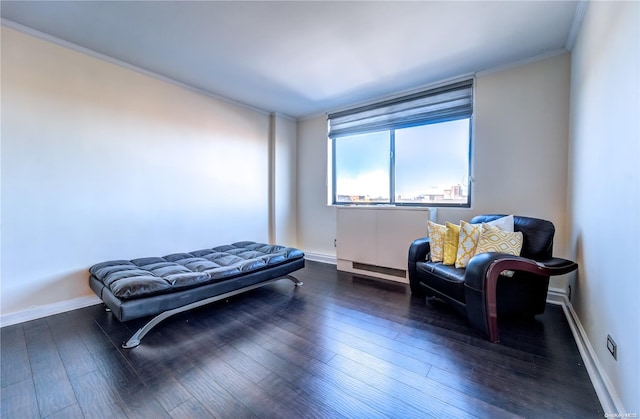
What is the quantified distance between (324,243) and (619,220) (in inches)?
130

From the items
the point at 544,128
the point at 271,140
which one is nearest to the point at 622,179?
the point at 544,128

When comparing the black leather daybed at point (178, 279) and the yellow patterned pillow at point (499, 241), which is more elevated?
the yellow patterned pillow at point (499, 241)

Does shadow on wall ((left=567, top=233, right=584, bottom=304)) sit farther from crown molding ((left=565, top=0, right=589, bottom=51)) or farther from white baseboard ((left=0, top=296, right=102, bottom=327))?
white baseboard ((left=0, top=296, right=102, bottom=327))

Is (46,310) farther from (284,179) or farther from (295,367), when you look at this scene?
(284,179)

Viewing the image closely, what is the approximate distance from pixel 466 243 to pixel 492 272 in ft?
1.73

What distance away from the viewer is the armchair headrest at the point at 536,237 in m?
2.07

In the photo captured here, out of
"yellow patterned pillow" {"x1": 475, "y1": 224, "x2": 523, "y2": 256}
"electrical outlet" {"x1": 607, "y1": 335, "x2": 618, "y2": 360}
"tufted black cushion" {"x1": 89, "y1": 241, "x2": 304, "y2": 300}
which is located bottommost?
"electrical outlet" {"x1": 607, "y1": 335, "x2": 618, "y2": 360}

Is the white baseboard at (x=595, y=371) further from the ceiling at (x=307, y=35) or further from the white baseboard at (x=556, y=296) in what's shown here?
the ceiling at (x=307, y=35)

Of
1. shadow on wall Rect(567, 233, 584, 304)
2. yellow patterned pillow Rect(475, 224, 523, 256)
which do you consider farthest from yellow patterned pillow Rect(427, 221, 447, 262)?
shadow on wall Rect(567, 233, 584, 304)

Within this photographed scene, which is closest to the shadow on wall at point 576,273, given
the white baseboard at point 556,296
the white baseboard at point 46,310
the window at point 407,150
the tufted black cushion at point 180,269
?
the white baseboard at point 556,296

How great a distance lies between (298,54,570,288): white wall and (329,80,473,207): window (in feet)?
0.57

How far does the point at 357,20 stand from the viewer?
6.56 feet

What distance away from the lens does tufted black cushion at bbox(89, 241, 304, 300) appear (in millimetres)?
1857

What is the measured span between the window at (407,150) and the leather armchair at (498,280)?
86 cm
